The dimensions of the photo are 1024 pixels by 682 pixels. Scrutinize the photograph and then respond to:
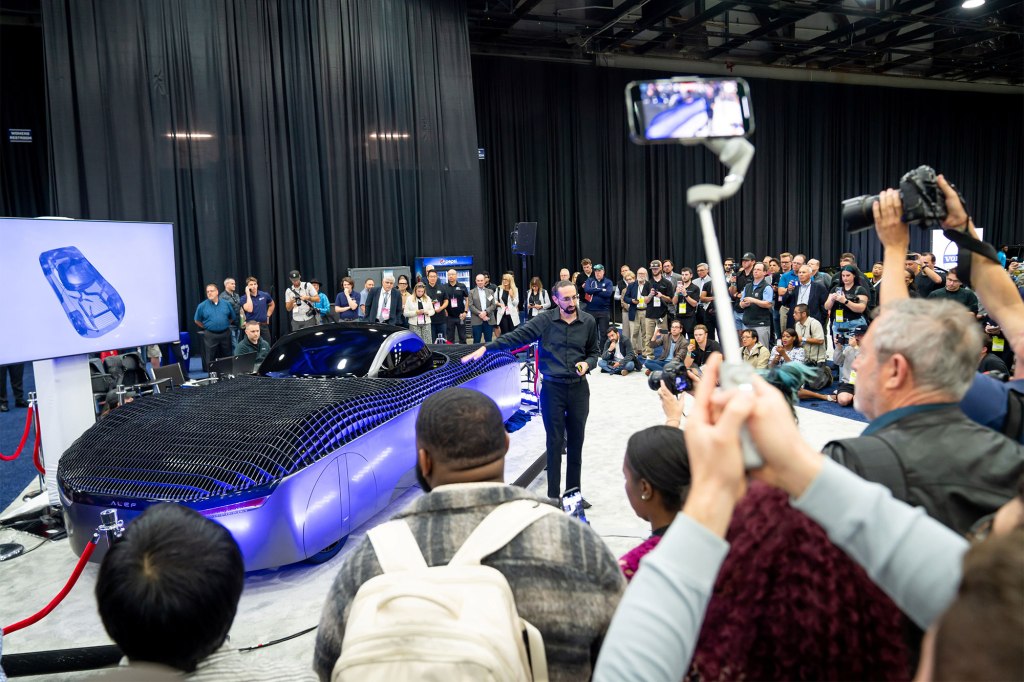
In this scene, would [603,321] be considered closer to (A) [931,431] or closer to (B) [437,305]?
(B) [437,305]

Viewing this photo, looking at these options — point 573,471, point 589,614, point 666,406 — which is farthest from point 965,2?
point 589,614

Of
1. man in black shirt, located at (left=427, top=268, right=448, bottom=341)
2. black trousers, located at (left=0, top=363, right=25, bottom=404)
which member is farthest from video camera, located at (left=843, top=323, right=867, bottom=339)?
black trousers, located at (left=0, top=363, right=25, bottom=404)

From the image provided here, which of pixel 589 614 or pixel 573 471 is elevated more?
pixel 589 614

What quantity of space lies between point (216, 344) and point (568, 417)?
8.14 m

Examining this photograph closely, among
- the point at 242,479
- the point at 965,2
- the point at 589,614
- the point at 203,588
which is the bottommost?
the point at 242,479

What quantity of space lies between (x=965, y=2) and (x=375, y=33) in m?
12.8

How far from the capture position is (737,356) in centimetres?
94

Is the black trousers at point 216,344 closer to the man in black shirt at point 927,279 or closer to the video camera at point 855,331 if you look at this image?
the video camera at point 855,331

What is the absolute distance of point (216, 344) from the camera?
433 inches

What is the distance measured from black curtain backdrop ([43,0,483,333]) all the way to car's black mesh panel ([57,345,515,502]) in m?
9.80

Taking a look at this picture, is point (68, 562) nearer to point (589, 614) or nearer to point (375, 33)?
point (589, 614)

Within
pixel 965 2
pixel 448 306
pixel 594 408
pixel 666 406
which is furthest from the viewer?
pixel 965 2

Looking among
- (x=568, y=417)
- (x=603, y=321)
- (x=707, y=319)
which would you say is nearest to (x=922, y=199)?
(x=568, y=417)

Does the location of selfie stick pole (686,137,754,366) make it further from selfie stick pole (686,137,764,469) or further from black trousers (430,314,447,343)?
black trousers (430,314,447,343)
